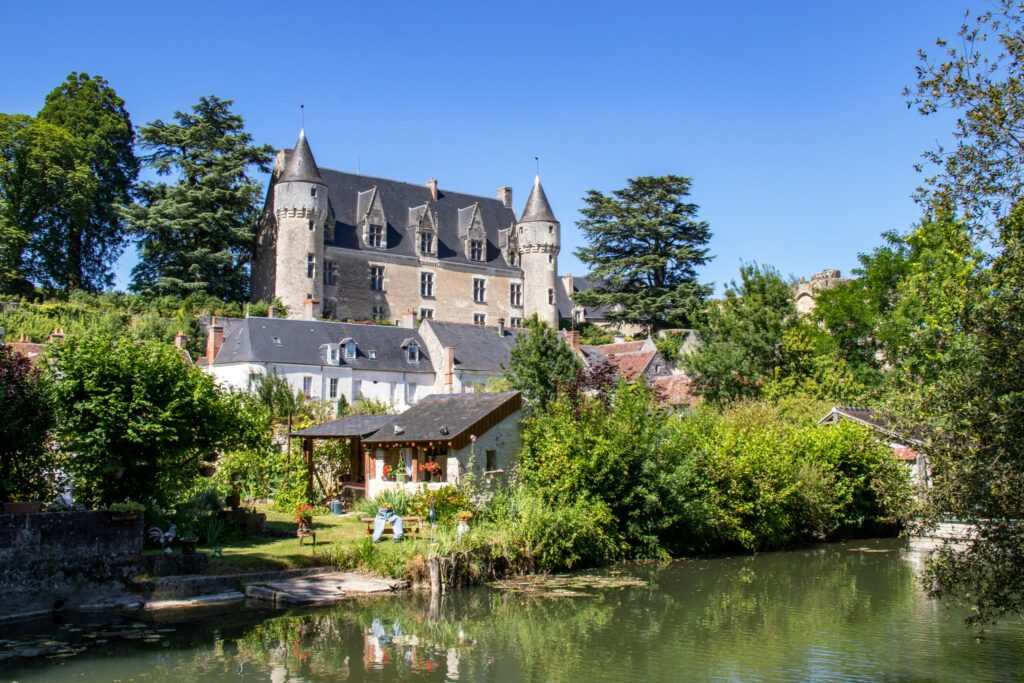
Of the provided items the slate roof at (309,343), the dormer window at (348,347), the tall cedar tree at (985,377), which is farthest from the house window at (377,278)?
the tall cedar tree at (985,377)

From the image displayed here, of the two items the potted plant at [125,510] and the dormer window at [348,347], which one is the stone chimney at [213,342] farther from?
the potted plant at [125,510]

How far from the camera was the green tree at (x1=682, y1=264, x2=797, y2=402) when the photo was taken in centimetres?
3716

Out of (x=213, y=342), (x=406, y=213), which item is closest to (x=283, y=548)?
(x=213, y=342)

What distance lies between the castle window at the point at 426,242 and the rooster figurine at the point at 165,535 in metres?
40.3

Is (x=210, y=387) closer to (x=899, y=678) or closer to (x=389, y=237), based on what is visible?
(x=899, y=678)

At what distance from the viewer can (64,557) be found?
16234 mm

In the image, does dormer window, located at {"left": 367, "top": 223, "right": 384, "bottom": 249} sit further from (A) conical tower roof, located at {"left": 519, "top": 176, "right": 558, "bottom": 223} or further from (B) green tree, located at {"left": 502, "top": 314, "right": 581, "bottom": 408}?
(B) green tree, located at {"left": 502, "top": 314, "right": 581, "bottom": 408}

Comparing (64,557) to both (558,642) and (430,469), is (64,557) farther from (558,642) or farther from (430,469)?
(430,469)

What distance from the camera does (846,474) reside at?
29156 millimetres

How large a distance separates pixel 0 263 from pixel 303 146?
56.1 ft

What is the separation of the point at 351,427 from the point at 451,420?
13.3ft

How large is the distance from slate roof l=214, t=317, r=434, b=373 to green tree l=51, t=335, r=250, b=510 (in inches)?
754

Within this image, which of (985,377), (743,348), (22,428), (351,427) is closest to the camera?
(985,377)

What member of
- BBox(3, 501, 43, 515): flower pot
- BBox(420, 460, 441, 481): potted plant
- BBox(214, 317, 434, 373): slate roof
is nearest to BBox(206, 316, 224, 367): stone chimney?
BBox(214, 317, 434, 373): slate roof
